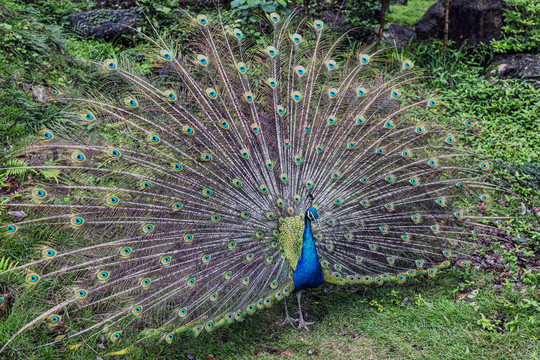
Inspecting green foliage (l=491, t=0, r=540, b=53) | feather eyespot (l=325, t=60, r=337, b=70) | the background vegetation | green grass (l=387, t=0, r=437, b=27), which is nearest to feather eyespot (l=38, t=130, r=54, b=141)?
the background vegetation

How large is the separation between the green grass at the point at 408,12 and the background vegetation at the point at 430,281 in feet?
7.81

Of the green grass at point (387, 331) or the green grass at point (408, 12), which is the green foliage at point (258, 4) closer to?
the green grass at point (408, 12)

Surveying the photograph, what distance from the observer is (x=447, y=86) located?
24.6 ft

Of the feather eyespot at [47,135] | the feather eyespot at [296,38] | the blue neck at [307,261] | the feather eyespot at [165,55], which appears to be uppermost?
the feather eyespot at [296,38]

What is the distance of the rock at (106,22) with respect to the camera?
8273mm

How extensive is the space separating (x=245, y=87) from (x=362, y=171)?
1493 mm

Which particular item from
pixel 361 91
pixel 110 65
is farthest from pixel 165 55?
pixel 361 91

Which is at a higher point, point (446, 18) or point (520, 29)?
point (446, 18)

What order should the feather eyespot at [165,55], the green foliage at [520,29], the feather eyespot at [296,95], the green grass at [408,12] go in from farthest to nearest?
the green grass at [408,12]
the green foliage at [520,29]
the feather eyespot at [296,95]
the feather eyespot at [165,55]

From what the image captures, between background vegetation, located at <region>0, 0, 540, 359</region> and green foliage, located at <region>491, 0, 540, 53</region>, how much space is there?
0.07 feet

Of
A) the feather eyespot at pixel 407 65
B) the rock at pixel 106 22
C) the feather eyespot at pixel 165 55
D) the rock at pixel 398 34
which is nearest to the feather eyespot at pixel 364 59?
the feather eyespot at pixel 407 65

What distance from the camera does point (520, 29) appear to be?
7.57 m

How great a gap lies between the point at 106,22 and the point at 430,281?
297 inches

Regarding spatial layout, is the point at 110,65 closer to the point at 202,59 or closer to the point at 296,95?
the point at 202,59
